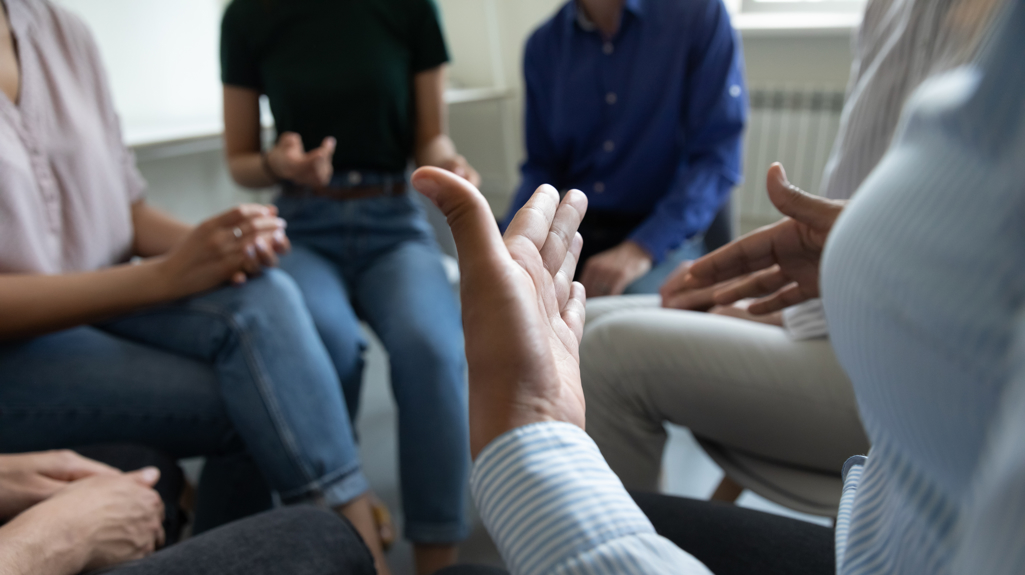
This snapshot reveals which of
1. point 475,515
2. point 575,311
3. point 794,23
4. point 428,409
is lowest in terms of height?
point 475,515

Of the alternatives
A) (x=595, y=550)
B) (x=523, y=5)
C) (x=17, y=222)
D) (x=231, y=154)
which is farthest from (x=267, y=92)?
(x=523, y=5)

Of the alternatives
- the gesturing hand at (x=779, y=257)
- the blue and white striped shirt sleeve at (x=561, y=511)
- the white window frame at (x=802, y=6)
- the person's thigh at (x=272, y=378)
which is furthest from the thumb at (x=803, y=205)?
the white window frame at (x=802, y=6)

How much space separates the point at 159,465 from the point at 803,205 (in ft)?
2.23

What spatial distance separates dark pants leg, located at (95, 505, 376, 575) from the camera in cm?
47

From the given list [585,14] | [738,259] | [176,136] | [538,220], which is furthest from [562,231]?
[176,136]

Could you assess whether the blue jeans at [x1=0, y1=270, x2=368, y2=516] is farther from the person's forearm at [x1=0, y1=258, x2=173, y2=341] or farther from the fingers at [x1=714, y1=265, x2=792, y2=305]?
the fingers at [x1=714, y1=265, x2=792, y2=305]

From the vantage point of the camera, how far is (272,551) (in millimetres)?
487

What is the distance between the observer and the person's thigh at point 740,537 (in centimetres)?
45

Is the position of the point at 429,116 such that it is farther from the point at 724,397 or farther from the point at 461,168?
the point at 724,397

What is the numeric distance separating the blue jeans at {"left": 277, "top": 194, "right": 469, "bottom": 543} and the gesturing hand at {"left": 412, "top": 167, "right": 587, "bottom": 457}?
548 mm

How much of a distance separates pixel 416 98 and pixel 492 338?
986 mm

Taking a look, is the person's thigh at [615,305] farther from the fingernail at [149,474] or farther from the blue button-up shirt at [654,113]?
the fingernail at [149,474]

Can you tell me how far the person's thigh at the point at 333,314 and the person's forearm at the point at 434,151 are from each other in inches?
10.5

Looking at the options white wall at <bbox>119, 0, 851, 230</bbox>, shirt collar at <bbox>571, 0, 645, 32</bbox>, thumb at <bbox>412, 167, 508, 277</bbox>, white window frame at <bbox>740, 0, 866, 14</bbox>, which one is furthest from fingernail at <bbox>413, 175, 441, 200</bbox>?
white window frame at <bbox>740, 0, 866, 14</bbox>
